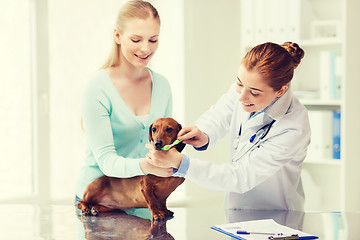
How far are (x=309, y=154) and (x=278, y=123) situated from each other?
1449 millimetres

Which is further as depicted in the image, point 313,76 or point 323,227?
point 313,76

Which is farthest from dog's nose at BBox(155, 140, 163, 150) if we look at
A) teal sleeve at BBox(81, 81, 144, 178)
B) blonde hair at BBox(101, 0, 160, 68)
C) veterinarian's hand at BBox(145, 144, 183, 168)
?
blonde hair at BBox(101, 0, 160, 68)

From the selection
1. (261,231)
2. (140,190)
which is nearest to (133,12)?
(140,190)

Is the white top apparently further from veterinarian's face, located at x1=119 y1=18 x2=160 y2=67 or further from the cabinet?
the cabinet

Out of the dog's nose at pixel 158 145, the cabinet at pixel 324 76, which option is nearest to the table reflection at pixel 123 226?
the dog's nose at pixel 158 145

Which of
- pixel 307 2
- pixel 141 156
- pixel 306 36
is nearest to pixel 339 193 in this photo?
pixel 306 36

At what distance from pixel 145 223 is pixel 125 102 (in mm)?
388

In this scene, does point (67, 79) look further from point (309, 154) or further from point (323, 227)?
point (323, 227)

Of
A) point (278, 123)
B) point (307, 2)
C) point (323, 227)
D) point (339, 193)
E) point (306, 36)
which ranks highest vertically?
point (307, 2)

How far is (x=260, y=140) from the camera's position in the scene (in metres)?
1.64

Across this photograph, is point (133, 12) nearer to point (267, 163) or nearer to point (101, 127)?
point (101, 127)

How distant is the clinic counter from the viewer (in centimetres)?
149

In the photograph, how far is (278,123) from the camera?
5.29 feet

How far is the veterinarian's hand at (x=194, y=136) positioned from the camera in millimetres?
1611
